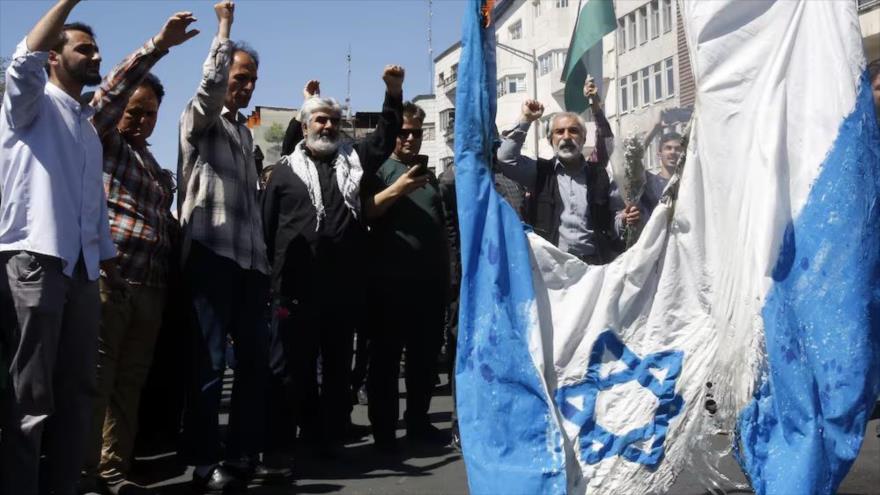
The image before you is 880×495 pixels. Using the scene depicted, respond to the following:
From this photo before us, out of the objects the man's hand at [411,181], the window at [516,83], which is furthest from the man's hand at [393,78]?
the window at [516,83]

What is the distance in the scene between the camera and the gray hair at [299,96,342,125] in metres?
5.63

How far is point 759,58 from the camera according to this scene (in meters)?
3.63

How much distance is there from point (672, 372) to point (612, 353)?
0.74ft

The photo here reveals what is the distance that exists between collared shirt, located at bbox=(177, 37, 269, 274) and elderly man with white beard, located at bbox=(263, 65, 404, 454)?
0.53 metres

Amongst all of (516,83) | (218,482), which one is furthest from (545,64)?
(516,83)

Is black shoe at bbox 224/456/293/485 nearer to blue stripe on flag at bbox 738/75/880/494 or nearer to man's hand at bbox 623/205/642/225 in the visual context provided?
man's hand at bbox 623/205/642/225

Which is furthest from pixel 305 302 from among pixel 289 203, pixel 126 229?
pixel 126 229

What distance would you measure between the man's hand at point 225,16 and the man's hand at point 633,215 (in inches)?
81.3

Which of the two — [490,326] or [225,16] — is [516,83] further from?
[490,326]

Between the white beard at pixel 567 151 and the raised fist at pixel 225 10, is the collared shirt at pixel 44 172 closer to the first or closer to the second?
the raised fist at pixel 225 10

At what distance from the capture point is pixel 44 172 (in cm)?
385

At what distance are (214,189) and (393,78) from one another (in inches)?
44.5

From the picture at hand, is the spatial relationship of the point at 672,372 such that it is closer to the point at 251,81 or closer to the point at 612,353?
the point at 612,353

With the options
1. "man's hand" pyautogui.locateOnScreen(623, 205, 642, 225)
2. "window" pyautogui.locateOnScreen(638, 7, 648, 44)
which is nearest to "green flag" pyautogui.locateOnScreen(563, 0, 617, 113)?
"man's hand" pyautogui.locateOnScreen(623, 205, 642, 225)
